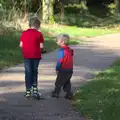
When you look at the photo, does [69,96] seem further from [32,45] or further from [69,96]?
[32,45]

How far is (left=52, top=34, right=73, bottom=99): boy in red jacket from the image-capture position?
34.5ft

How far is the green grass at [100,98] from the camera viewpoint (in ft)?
28.5

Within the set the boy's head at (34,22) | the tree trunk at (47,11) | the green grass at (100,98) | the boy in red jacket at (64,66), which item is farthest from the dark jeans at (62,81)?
the tree trunk at (47,11)

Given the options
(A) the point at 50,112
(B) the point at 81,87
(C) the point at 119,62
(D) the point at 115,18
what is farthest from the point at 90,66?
(D) the point at 115,18

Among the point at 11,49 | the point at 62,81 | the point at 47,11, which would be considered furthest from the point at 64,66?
the point at 47,11

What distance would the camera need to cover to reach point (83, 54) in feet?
66.1

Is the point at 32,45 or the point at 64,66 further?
the point at 64,66

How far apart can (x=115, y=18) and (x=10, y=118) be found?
149ft

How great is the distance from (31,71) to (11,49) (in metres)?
8.75

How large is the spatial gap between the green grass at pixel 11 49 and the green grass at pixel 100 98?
13.0ft

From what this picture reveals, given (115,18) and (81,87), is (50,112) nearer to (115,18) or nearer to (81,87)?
(81,87)

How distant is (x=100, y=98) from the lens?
10125 millimetres

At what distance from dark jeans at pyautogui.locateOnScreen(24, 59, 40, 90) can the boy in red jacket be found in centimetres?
45

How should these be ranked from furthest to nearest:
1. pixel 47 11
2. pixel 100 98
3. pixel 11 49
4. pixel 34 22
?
1. pixel 47 11
2. pixel 11 49
3. pixel 34 22
4. pixel 100 98
